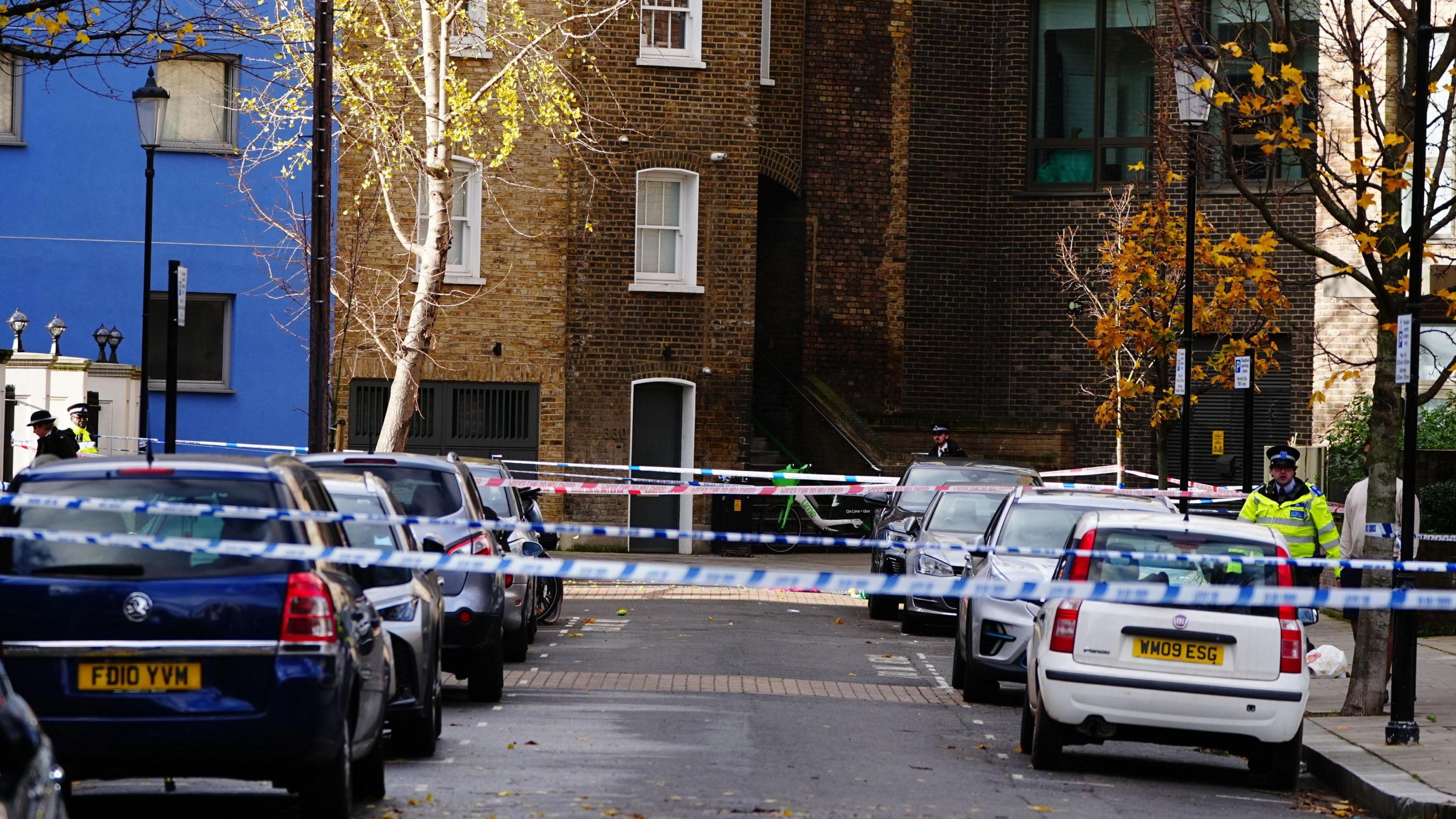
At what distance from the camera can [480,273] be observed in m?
31.3

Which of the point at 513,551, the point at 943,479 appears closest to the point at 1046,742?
the point at 513,551

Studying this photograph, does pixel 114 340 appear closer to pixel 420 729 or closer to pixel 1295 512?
pixel 1295 512

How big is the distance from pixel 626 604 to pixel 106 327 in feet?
34.7

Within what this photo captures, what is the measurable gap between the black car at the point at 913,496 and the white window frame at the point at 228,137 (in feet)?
39.2

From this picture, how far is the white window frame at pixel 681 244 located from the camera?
105 feet

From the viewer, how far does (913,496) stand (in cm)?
2267

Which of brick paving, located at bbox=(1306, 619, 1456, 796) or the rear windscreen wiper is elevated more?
the rear windscreen wiper

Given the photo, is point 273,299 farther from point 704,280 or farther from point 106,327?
point 704,280

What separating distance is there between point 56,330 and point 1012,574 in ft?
50.6

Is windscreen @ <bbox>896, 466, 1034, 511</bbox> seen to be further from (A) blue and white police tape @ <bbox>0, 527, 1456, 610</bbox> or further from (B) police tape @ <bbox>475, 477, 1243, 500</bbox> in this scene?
(A) blue and white police tape @ <bbox>0, 527, 1456, 610</bbox>

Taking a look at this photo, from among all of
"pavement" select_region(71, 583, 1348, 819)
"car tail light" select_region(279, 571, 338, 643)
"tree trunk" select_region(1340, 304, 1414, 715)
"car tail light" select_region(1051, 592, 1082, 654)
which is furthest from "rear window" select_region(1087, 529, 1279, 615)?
"car tail light" select_region(279, 571, 338, 643)

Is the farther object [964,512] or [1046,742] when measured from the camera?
[964,512]

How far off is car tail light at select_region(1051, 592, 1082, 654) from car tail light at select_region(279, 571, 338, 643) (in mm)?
4461

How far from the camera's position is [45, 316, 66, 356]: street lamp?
2577cm
